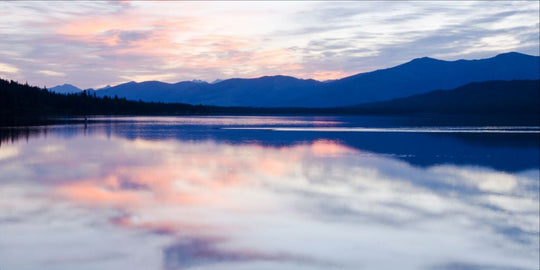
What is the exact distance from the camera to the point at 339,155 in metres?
31.9

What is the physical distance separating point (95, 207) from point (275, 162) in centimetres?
1379

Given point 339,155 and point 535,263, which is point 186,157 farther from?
point 535,263

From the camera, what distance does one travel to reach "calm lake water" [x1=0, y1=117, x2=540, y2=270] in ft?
35.8

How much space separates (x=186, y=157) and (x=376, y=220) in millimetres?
17216

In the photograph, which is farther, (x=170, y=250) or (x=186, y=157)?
(x=186, y=157)

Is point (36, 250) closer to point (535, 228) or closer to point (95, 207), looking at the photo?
point (95, 207)

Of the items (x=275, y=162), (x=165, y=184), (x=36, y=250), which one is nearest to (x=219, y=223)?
(x=36, y=250)

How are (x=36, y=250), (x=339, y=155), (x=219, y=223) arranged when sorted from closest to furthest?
(x=36, y=250)
(x=219, y=223)
(x=339, y=155)

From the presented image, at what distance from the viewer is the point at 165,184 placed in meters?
19.8

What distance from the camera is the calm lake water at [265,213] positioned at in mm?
10906

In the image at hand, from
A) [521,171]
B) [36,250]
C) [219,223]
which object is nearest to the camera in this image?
Result: [36,250]

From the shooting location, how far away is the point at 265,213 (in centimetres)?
1504

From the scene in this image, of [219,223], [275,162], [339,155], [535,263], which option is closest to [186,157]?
[275,162]

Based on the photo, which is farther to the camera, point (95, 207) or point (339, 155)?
point (339, 155)
